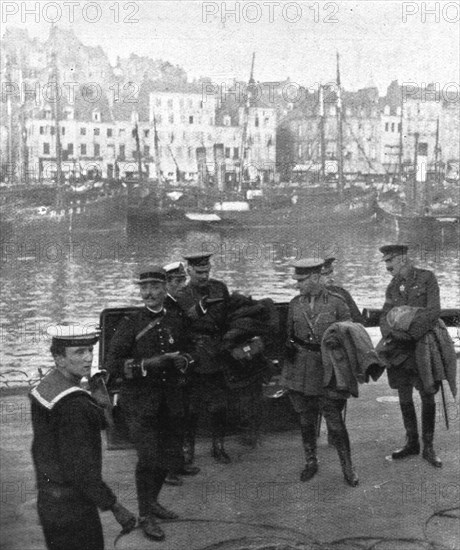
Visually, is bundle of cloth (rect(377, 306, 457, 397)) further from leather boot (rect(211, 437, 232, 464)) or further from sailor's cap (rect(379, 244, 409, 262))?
leather boot (rect(211, 437, 232, 464))

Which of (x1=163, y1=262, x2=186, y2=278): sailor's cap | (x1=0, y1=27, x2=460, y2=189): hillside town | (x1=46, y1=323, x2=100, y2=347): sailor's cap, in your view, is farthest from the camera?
(x1=0, y1=27, x2=460, y2=189): hillside town

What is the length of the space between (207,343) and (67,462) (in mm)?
2606

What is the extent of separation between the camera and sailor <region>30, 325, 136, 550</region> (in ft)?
10.6

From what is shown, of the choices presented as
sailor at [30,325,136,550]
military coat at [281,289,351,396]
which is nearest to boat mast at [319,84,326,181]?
military coat at [281,289,351,396]

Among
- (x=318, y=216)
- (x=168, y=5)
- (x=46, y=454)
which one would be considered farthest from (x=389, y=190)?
(x=46, y=454)

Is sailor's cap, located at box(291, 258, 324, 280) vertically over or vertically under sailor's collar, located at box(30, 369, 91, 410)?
over

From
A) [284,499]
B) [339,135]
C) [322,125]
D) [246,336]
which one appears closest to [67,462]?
[284,499]

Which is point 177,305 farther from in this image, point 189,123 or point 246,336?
point 189,123

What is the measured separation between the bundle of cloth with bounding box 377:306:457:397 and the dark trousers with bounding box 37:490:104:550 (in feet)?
10.5

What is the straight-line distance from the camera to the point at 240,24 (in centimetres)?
838

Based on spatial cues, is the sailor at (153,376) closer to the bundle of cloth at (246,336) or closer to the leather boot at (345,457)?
the bundle of cloth at (246,336)

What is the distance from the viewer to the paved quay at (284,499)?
4.52 m

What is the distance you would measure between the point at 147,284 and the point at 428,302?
236cm

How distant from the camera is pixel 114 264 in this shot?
27.3 ft
